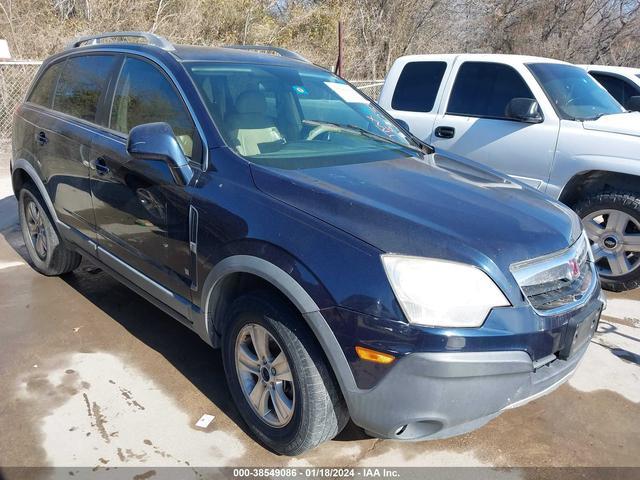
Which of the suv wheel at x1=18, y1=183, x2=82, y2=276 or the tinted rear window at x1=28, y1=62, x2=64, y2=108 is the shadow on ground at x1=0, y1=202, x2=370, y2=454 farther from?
the tinted rear window at x1=28, y1=62, x2=64, y2=108

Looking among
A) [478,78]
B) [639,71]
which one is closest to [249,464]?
[478,78]

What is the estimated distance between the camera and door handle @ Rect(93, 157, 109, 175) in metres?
3.26

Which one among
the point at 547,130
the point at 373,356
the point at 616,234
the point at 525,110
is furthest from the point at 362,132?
the point at 616,234

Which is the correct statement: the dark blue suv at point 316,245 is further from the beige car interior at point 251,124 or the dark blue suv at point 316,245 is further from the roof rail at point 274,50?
the roof rail at point 274,50

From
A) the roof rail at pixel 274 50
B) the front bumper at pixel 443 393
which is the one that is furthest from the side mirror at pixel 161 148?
the roof rail at pixel 274 50

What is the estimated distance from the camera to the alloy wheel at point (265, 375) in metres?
2.42

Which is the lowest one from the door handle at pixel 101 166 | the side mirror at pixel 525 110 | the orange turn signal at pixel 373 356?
the orange turn signal at pixel 373 356

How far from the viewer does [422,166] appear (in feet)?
9.91

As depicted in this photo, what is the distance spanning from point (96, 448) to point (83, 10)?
11885mm

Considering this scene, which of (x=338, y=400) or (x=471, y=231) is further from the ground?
(x=471, y=231)

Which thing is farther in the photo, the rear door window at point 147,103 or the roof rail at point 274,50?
the roof rail at point 274,50

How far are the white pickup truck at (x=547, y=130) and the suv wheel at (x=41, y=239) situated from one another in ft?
11.7

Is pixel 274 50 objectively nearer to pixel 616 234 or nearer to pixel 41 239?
pixel 41 239

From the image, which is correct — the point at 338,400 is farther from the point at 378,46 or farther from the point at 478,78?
the point at 378,46
